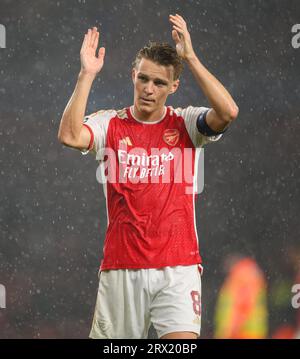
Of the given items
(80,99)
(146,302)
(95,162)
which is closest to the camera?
(80,99)

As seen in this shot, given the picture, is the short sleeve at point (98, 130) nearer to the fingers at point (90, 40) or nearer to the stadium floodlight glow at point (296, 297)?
the fingers at point (90, 40)

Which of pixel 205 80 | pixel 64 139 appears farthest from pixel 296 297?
pixel 64 139

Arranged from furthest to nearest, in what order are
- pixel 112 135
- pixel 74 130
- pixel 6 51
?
pixel 6 51 < pixel 112 135 < pixel 74 130

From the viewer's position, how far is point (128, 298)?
10.7ft

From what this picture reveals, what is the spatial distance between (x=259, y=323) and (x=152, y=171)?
260 cm

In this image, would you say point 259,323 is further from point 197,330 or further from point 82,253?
point 197,330

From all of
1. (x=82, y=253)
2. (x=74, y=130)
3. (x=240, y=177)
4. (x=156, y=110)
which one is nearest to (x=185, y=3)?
(x=240, y=177)

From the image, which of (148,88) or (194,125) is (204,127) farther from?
(148,88)

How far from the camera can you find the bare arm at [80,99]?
3.08 metres

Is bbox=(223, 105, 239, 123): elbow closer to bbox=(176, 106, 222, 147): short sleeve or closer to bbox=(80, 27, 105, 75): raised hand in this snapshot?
bbox=(176, 106, 222, 147): short sleeve

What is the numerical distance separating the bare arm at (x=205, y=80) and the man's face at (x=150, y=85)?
22cm

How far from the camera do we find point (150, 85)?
3316 millimetres

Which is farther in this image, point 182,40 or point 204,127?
point 204,127

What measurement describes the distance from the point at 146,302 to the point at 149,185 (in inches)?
19.8
